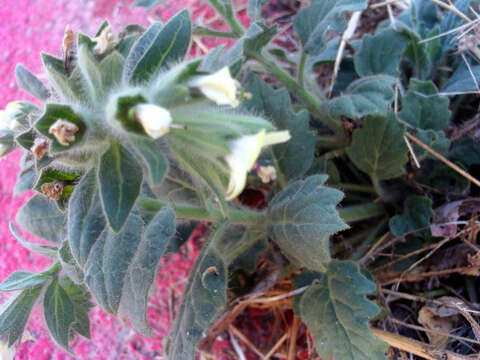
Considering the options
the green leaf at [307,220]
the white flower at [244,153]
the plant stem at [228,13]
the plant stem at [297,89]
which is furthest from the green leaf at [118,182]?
the plant stem at [228,13]

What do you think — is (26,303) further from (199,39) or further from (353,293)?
(199,39)

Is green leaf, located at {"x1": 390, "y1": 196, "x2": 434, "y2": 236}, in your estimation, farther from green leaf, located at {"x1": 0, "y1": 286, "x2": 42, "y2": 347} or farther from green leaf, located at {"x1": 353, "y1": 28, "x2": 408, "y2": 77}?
green leaf, located at {"x1": 0, "y1": 286, "x2": 42, "y2": 347}

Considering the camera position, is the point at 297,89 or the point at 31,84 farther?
the point at 297,89

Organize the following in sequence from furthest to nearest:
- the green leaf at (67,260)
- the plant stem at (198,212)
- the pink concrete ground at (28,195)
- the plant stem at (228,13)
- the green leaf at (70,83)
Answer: the pink concrete ground at (28,195)
the plant stem at (228,13)
the plant stem at (198,212)
the green leaf at (67,260)
the green leaf at (70,83)

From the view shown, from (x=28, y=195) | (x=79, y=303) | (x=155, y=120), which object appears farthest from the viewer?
(x=28, y=195)

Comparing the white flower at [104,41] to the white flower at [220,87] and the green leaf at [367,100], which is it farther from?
the green leaf at [367,100]

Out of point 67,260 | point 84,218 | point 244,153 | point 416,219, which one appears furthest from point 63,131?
point 416,219

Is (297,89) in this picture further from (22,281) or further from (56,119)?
(22,281)
